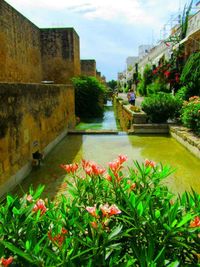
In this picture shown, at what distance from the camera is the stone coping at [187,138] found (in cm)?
640

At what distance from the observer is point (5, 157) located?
4430mm

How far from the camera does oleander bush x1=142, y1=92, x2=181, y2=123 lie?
9480mm

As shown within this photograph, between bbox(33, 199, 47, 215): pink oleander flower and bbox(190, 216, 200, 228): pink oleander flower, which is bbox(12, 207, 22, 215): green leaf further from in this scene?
bbox(190, 216, 200, 228): pink oleander flower

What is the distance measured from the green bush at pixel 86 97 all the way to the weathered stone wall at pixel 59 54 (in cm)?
91

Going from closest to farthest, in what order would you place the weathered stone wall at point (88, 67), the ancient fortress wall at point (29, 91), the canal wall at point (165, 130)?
the ancient fortress wall at point (29, 91) < the canal wall at point (165, 130) < the weathered stone wall at point (88, 67)

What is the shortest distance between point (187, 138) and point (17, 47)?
9308 millimetres

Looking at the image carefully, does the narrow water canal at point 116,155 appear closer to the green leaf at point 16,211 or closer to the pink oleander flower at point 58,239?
the green leaf at point 16,211

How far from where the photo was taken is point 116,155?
6.46m

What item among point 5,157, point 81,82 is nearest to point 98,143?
point 5,157

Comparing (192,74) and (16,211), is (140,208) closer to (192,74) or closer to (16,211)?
(16,211)

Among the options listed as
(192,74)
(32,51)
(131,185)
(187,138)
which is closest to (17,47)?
(32,51)

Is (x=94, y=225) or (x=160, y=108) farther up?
(x=160, y=108)

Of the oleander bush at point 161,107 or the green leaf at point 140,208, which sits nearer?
the green leaf at point 140,208

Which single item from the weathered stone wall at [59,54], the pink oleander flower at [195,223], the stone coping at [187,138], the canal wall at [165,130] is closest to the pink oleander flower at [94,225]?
the pink oleander flower at [195,223]
